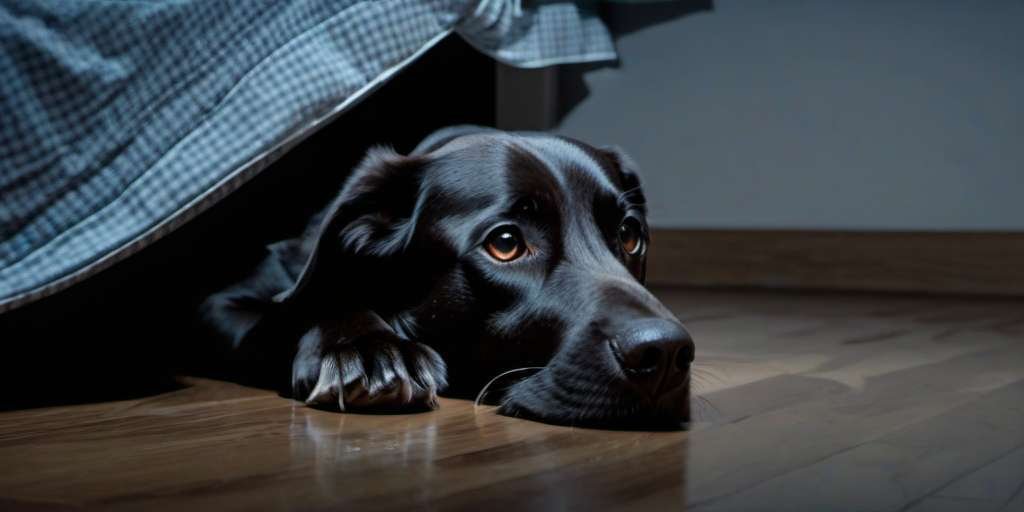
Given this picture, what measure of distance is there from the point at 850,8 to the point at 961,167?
0.60 meters

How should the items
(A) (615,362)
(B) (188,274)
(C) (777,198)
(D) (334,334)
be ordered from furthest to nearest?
1. (C) (777,198)
2. (B) (188,274)
3. (D) (334,334)
4. (A) (615,362)

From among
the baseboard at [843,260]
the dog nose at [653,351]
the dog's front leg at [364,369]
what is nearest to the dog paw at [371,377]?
the dog's front leg at [364,369]

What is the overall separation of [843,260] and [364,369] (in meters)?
2.57

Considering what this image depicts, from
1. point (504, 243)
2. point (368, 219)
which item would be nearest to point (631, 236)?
point (504, 243)

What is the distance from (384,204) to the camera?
1.61 metres

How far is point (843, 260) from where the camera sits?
11.9 feet

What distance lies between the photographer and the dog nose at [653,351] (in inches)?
48.7

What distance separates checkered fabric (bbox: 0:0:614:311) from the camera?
149 centimetres

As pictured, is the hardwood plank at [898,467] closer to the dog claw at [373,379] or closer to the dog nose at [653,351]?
the dog nose at [653,351]

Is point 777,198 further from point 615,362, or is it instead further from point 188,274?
point 615,362

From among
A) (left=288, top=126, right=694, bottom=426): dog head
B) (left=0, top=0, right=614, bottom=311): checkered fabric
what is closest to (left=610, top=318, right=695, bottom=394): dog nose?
(left=288, top=126, right=694, bottom=426): dog head

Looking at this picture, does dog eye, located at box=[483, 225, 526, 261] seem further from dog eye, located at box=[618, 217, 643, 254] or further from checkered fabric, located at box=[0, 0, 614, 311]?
checkered fabric, located at box=[0, 0, 614, 311]

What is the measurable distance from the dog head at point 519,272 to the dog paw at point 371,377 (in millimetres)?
90

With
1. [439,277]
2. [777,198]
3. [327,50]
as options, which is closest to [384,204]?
[439,277]
